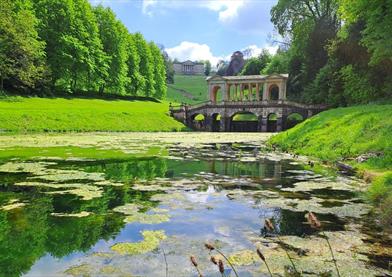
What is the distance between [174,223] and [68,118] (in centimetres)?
3811

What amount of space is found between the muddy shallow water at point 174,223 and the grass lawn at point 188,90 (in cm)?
11349

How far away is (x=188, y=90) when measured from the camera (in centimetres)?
15212

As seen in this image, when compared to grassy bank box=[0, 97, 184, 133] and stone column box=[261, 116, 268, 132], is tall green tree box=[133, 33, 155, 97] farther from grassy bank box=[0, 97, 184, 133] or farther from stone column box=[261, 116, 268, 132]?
stone column box=[261, 116, 268, 132]

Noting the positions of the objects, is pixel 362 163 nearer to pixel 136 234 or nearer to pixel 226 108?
pixel 136 234

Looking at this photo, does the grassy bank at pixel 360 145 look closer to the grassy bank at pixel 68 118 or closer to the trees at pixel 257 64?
the grassy bank at pixel 68 118

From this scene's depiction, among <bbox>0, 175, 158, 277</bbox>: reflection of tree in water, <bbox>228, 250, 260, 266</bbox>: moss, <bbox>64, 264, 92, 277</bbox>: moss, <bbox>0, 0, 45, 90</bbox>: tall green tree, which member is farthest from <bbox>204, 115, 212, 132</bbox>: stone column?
<bbox>64, 264, 92, 277</bbox>: moss

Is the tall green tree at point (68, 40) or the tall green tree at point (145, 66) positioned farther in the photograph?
the tall green tree at point (145, 66)

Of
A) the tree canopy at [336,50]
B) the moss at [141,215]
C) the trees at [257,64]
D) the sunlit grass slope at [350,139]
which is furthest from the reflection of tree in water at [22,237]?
the trees at [257,64]

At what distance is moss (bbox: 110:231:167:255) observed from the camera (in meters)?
5.93

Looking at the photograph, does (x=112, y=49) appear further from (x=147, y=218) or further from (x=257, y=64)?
(x=147, y=218)

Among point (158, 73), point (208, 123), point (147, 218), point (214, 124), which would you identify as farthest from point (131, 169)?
point (158, 73)

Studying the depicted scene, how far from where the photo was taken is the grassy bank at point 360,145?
10.2m

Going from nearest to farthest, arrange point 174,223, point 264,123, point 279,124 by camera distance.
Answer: point 174,223
point 279,124
point 264,123

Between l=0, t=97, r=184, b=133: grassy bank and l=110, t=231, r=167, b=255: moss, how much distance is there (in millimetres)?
32735
